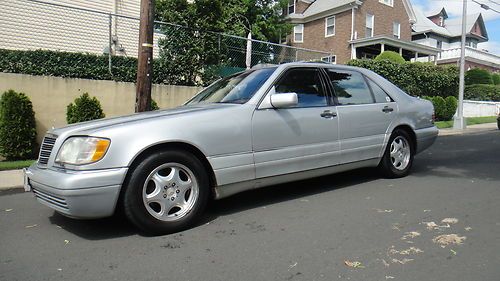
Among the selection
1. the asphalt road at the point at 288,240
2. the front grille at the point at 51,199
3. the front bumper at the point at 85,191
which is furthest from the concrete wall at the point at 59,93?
the front bumper at the point at 85,191

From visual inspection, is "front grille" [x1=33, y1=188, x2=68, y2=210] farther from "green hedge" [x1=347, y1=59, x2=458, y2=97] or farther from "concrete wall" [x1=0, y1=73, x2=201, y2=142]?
"green hedge" [x1=347, y1=59, x2=458, y2=97]

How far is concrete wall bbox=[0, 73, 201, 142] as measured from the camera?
28.2ft

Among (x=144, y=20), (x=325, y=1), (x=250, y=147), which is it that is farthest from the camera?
(x=325, y=1)

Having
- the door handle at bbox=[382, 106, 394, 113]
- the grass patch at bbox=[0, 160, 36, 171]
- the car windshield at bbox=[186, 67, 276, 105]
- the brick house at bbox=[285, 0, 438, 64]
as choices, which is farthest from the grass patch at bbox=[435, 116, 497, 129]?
the grass patch at bbox=[0, 160, 36, 171]

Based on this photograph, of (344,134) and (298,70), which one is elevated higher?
(298,70)

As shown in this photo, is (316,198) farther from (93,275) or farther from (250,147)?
(93,275)

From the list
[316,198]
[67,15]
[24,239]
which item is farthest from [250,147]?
[67,15]

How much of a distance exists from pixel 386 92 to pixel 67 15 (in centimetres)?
777

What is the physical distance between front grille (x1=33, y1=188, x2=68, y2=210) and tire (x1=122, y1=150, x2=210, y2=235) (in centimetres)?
50

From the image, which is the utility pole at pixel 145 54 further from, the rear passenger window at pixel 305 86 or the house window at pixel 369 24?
the house window at pixel 369 24

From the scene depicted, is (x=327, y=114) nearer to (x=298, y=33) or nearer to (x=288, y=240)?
(x=288, y=240)

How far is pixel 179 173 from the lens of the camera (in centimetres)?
401

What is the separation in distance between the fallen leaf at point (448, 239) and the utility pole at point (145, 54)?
5.13 metres

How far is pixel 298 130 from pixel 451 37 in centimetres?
4540
